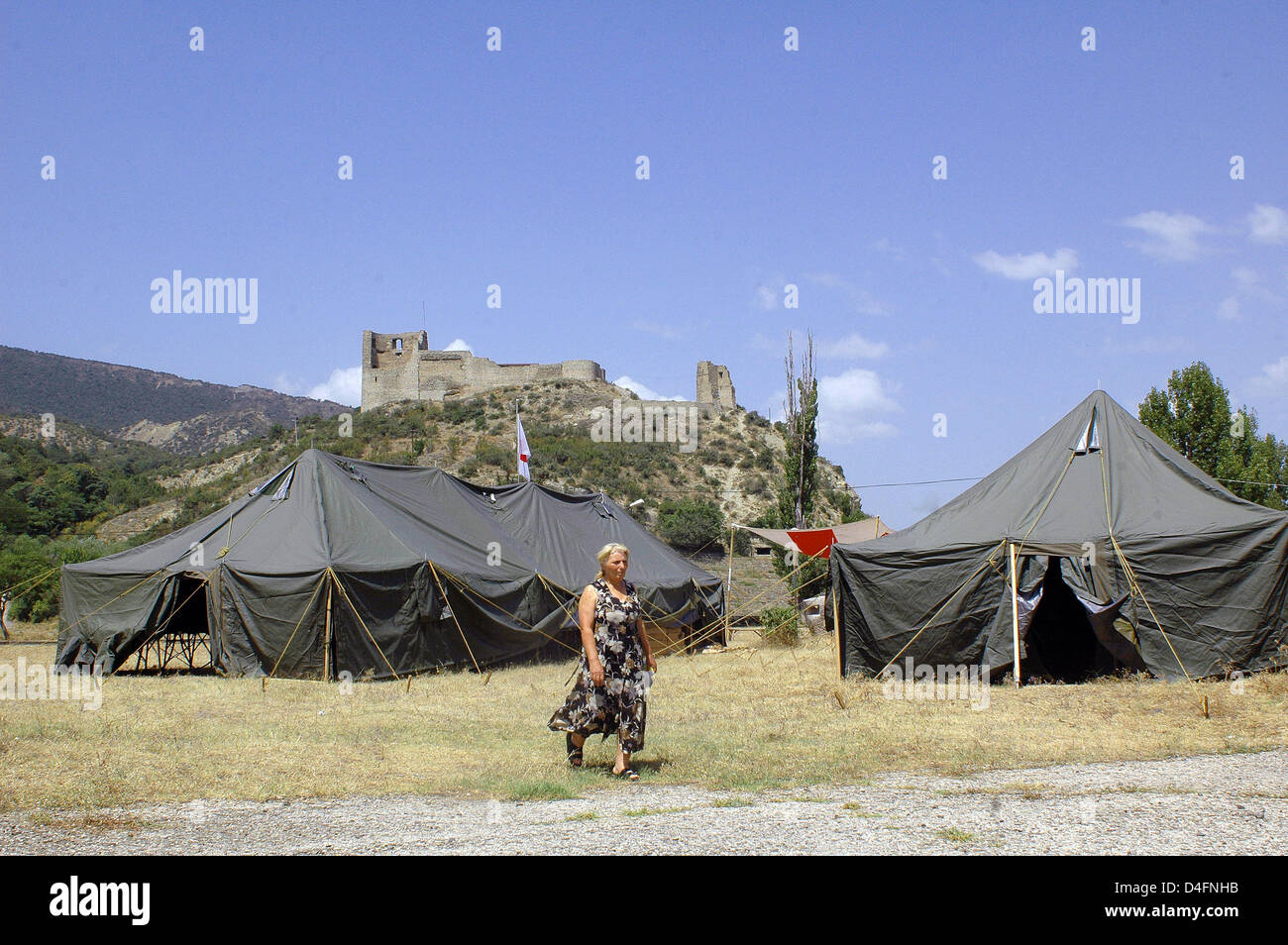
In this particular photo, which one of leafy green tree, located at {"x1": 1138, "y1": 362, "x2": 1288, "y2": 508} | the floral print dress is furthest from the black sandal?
leafy green tree, located at {"x1": 1138, "y1": 362, "x2": 1288, "y2": 508}

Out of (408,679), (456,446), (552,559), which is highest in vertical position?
(456,446)

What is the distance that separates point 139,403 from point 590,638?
93842 millimetres

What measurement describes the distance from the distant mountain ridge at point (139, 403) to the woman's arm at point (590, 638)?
253ft

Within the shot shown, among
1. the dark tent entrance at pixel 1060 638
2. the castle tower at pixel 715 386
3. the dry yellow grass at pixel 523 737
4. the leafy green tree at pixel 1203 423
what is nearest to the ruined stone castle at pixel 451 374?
the castle tower at pixel 715 386

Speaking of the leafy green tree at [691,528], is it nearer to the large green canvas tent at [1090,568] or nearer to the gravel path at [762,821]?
the large green canvas tent at [1090,568]

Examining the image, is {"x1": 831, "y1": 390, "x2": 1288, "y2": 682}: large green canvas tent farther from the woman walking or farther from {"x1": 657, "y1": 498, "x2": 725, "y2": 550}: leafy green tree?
{"x1": 657, "y1": 498, "x2": 725, "y2": 550}: leafy green tree

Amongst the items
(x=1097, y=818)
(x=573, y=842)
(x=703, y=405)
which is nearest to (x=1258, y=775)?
(x=1097, y=818)

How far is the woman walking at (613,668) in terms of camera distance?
6.20 metres

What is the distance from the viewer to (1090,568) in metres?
11.1

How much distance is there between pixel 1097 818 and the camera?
15.7ft

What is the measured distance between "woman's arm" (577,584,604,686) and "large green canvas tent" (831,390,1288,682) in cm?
547

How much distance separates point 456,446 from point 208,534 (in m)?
37.4
